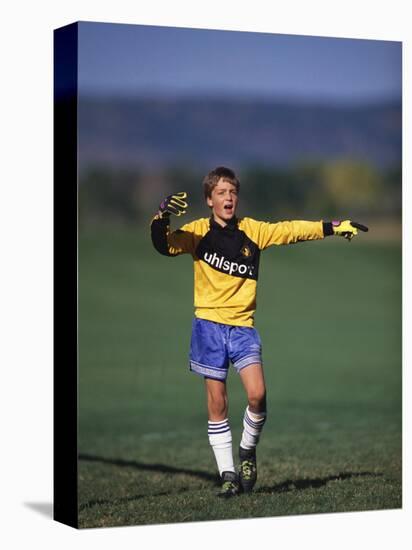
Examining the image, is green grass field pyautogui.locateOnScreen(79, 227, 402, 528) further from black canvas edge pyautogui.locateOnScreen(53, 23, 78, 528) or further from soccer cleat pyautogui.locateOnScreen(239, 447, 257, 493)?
black canvas edge pyautogui.locateOnScreen(53, 23, 78, 528)

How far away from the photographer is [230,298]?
40.3ft

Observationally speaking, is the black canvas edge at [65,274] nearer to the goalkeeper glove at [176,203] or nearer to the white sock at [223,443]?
the goalkeeper glove at [176,203]

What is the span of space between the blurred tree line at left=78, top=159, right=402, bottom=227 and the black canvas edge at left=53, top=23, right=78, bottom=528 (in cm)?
328

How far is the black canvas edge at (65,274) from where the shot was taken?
11.7m

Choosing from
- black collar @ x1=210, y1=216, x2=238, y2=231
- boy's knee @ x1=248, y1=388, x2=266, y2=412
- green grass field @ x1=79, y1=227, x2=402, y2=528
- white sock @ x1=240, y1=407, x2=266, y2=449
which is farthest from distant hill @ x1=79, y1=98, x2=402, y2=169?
white sock @ x1=240, y1=407, x2=266, y2=449

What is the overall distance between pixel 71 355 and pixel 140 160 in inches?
325

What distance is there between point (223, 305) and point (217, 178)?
1026 millimetres

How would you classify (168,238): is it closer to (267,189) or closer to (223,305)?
(223,305)


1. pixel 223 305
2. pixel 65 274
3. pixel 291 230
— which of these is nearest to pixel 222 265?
pixel 223 305

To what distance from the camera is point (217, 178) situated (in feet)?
40.4

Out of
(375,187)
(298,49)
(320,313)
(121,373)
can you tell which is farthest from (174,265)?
(298,49)

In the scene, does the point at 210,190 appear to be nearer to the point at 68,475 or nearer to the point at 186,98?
the point at 68,475

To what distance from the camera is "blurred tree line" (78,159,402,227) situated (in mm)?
16359

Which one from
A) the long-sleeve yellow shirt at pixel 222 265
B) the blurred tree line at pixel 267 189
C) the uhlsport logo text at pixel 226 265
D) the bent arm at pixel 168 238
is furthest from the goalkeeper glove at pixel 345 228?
the blurred tree line at pixel 267 189
